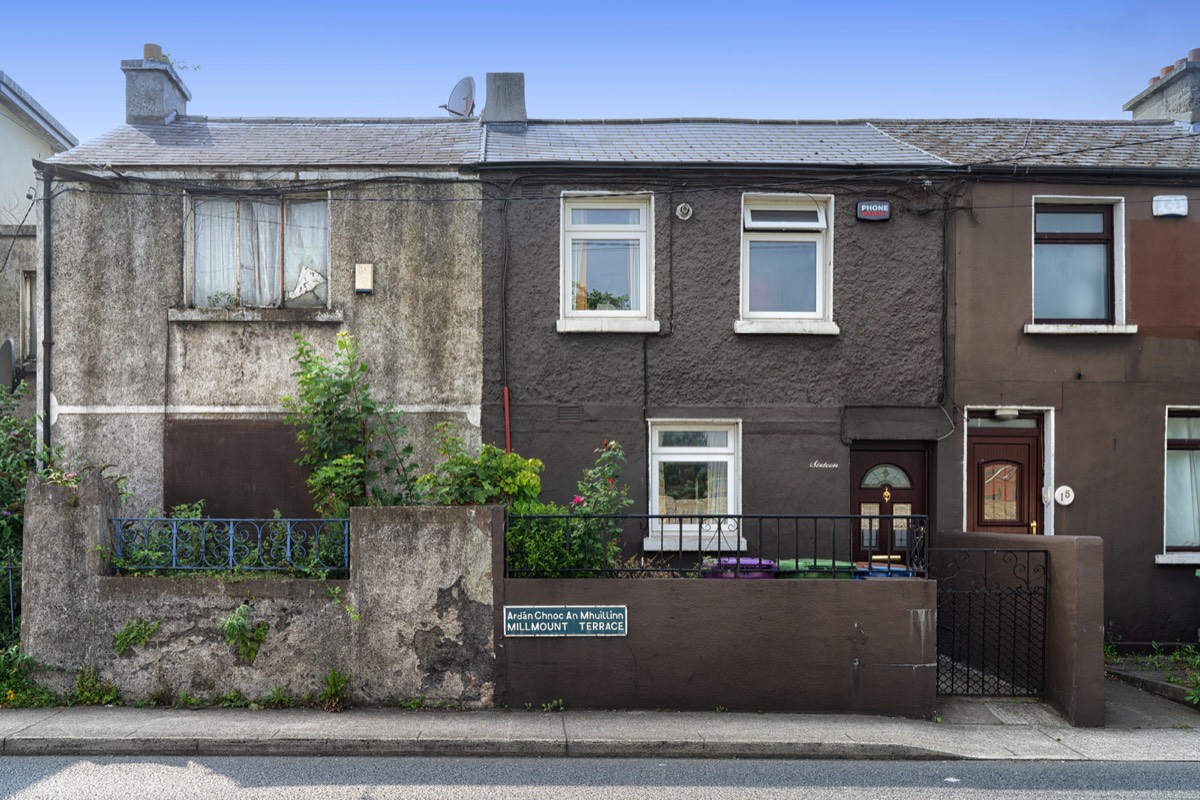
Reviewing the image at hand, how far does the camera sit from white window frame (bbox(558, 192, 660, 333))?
37.4 feet

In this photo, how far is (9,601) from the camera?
9008 mm

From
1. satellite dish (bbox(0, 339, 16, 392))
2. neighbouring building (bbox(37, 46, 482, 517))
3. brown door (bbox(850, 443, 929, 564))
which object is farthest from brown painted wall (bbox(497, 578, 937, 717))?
satellite dish (bbox(0, 339, 16, 392))

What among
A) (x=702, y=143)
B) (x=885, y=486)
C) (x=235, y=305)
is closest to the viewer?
(x=235, y=305)

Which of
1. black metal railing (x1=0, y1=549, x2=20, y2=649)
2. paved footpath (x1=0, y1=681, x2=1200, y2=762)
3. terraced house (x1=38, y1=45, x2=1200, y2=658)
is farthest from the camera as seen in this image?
terraced house (x1=38, y1=45, x2=1200, y2=658)

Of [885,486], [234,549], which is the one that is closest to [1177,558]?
[885,486]

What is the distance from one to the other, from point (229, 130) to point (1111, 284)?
11.9 meters

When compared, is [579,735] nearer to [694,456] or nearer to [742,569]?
[742,569]

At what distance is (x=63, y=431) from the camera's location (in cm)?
1110

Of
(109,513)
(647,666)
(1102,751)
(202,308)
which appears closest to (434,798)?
(647,666)

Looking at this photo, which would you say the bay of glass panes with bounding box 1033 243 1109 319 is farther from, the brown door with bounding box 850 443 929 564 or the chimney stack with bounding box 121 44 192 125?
the chimney stack with bounding box 121 44 192 125

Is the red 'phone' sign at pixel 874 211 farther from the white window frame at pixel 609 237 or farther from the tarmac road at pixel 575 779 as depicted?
the tarmac road at pixel 575 779

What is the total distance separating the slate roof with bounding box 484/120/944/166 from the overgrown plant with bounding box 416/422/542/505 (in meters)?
4.15

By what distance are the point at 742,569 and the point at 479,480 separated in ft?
8.72

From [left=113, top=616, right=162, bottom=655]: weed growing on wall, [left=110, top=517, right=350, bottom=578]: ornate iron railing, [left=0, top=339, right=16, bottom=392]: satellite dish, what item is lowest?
[left=113, top=616, right=162, bottom=655]: weed growing on wall
